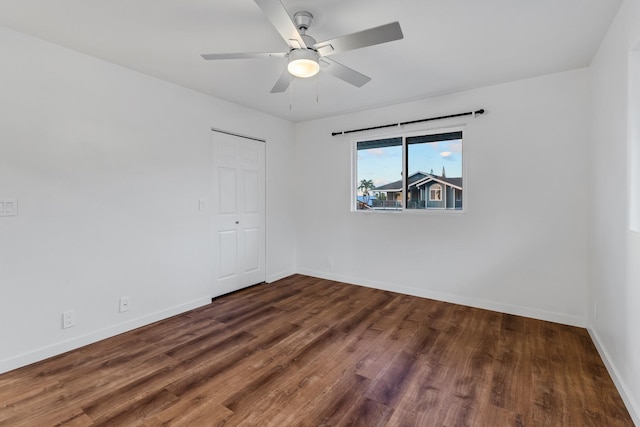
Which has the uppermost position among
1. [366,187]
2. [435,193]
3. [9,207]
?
[366,187]

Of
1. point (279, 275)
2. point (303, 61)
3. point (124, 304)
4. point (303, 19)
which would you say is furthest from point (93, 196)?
point (279, 275)

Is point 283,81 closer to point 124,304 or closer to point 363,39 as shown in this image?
point 363,39

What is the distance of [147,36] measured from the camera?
2279 millimetres

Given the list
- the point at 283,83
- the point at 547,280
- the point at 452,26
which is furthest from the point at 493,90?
the point at 283,83

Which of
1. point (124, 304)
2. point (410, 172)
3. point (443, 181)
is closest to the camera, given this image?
point (124, 304)

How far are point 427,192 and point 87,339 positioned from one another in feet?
12.5

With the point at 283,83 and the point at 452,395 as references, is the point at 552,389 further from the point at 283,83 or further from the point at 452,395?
the point at 283,83

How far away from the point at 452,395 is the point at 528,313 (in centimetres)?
180

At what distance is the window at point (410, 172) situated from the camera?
3607mm

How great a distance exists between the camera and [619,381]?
6.25 ft

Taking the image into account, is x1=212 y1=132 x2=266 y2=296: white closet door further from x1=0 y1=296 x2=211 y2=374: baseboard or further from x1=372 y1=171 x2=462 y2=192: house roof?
x1=372 y1=171 x2=462 y2=192: house roof

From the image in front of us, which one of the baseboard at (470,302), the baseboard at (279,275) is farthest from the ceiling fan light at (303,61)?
the baseboard at (279,275)

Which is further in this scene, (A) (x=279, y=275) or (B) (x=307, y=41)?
(A) (x=279, y=275)

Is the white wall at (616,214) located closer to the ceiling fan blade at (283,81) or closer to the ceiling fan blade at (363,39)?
the ceiling fan blade at (363,39)
